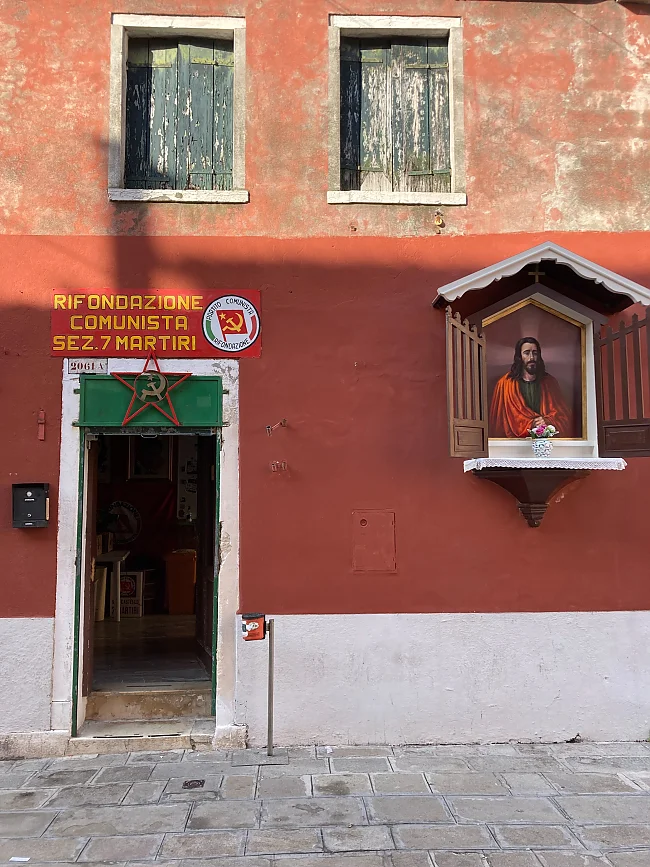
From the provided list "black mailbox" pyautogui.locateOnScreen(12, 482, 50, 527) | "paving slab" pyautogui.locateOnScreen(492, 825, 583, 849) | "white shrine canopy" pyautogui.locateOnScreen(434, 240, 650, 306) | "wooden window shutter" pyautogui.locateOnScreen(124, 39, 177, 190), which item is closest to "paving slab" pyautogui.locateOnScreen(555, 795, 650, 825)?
"paving slab" pyautogui.locateOnScreen(492, 825, 583, 849)

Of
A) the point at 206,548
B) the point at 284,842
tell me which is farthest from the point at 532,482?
the point at 206,548

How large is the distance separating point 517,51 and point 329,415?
12.6 feet

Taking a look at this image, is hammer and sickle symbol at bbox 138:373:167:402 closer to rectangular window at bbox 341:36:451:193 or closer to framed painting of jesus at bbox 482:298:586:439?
rectangular window at bbox 341:36:451:193

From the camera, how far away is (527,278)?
252 inches

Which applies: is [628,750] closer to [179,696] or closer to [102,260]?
[179,696]

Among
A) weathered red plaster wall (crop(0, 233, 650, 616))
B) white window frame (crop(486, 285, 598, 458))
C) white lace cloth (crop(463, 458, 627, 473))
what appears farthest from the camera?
white window frame (crop(486, 285, 598, 458))

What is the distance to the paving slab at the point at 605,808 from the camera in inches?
186

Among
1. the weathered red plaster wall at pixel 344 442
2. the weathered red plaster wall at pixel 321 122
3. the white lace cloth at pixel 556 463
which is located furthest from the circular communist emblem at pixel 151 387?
the white lace cloth at pixel 556 463

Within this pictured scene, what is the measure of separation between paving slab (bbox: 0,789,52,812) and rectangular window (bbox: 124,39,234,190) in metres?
5.23

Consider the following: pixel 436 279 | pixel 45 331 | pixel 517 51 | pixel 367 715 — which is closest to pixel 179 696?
pixel 367 715

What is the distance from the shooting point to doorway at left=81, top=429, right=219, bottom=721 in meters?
6.39

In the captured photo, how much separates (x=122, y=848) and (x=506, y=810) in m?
2.54

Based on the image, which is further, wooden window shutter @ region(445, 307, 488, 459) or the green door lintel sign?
the green door lintel sign

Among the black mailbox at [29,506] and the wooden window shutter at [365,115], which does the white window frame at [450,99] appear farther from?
the black mailbox at [29,506]
